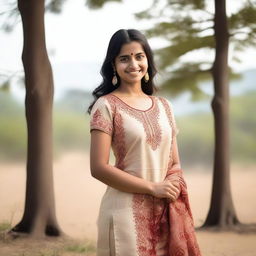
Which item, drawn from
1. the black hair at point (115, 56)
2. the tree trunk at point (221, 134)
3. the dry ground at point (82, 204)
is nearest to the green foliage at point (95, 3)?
the tree trunk at point (221, 134)

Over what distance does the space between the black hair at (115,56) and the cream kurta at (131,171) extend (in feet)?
0.26

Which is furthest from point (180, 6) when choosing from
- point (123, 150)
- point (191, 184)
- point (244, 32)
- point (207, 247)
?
point (123, 150)

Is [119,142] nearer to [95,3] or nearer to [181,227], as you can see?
[181,227]

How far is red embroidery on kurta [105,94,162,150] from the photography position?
1116 mm

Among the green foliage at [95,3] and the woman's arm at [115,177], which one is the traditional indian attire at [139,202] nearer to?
the woman's arm at [115,177]

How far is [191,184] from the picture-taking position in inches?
163

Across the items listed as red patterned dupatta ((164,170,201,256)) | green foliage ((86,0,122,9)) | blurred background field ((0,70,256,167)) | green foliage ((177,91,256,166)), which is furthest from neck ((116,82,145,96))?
green foliage ((177,91,256,166))

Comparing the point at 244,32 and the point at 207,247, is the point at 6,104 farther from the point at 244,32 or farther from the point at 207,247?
the point at 244,32

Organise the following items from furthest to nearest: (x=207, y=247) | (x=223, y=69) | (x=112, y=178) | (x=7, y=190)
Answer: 1. (x=223, y=69)
2. (x=207, y=247)
3. (x=7, y=190)
4. (x=112, y=178)

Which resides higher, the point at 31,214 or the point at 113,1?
the point at 113,1

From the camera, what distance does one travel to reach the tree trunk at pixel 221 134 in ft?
13.1

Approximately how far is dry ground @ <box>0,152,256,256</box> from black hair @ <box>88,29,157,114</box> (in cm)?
206

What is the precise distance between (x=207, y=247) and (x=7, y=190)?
1.58m

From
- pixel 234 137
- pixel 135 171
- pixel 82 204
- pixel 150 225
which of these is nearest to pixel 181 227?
pixel 150 225
